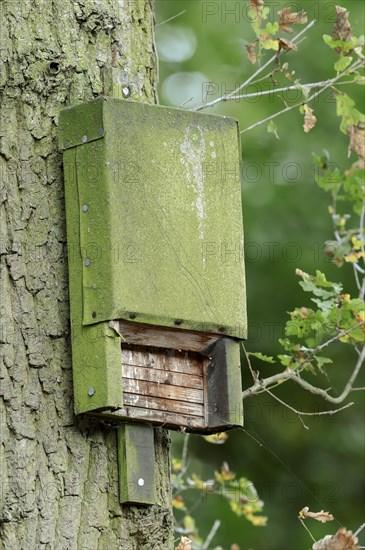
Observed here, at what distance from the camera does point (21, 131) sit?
275 centimetres

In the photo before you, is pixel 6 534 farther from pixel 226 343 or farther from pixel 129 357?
pixel 226 343

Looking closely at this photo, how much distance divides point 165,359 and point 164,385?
68 mm

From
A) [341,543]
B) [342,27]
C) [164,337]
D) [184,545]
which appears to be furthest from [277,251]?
[341,543]

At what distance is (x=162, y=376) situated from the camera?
2797mm

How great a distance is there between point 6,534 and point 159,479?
17.0 inches

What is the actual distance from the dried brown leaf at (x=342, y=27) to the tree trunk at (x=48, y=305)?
786 mm

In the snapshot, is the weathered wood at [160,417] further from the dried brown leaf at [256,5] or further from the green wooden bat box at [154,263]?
the dried brown leaf at [256,5]

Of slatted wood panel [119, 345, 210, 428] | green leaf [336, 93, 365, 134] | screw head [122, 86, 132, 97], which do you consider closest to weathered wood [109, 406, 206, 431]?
slatted wood panel [119, 345, 210, 428]

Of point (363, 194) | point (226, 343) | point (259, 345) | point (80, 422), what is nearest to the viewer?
point (80, 422)

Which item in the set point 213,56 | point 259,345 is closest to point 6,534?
point 259,345

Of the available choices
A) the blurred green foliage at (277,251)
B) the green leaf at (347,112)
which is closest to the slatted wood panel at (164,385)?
the green leaf at (347,112)

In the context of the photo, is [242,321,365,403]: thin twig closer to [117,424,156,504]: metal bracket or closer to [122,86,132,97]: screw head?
[117,424,156,504]: metal bracket

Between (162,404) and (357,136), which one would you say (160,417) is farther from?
(357,136)

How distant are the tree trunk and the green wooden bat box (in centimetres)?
5
